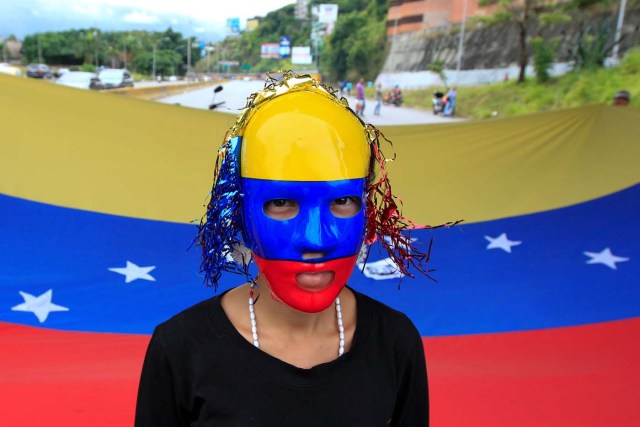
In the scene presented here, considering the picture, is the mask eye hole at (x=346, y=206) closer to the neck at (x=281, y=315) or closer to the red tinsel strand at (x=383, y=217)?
the red tinsel strand at (x=383, y=217)

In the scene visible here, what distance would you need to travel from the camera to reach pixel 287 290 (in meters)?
0.67

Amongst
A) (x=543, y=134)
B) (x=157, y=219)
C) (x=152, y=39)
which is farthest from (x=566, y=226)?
(x=152, y=39)

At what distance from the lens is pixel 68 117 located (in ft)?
7.80

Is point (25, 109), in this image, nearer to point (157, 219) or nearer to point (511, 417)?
point (157, 219)

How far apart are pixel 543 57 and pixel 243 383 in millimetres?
8130

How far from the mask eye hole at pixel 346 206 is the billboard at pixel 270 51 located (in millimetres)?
18266

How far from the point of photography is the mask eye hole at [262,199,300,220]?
26.1 inches

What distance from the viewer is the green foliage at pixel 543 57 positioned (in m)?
7.66

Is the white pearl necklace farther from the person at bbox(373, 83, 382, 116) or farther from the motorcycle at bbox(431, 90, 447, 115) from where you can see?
the motorcycle at bbox(431, 90, 447, 115)

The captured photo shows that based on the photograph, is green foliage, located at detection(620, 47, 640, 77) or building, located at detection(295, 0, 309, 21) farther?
building, located at detection(295, 0, 309, 21)

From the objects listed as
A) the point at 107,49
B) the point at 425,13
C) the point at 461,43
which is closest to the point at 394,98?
the point at 461,43

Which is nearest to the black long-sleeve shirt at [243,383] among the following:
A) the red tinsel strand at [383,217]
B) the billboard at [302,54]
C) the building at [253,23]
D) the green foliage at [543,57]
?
the red tinsel strand at [383,217]

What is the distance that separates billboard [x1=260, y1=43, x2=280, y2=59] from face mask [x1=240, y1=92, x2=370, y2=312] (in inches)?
719

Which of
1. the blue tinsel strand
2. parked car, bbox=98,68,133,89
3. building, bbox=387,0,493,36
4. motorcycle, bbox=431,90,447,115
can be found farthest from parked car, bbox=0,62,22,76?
building, bbox=387,0,493,36
